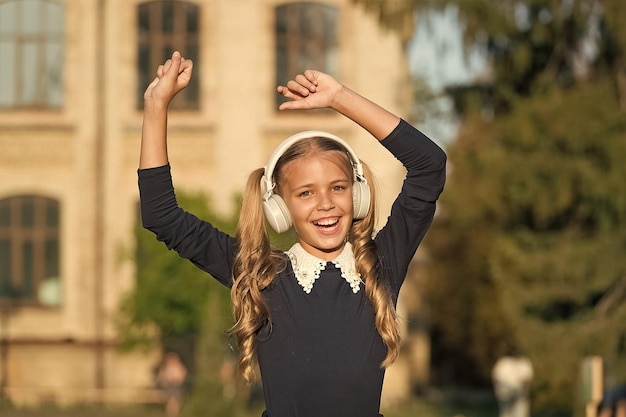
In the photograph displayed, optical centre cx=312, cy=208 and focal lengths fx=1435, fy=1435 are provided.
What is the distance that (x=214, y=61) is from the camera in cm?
3006

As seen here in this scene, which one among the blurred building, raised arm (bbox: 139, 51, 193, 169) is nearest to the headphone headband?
raised arm (bbox: 139, 51, 193, 169)

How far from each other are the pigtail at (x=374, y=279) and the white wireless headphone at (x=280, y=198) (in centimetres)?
6

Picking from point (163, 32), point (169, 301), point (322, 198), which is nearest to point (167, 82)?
point (322, 198)

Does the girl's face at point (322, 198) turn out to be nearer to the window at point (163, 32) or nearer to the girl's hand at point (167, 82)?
the girl's hand at point (167, 82)

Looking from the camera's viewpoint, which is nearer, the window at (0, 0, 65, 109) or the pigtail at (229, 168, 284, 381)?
the pigtail at (229, 168, 284, 381)

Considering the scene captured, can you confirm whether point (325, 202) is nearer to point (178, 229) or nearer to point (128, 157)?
point (178, 229)

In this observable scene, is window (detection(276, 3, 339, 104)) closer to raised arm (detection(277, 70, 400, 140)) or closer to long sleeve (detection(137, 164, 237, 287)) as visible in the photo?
long sleeve (detection(137, 164, 237, 287))

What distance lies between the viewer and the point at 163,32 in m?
29.7

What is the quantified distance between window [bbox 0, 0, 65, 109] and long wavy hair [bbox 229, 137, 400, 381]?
26.3 metres

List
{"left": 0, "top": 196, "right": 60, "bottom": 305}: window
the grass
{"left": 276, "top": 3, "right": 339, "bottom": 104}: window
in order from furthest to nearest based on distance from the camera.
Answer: {"left": 276, "top": 3, "right": 339, "bottom": 104}: window, {"left": 0, "top": 196, "right": 60, "bottom": 305}: window, the grass

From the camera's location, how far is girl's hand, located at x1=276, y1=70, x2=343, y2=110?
3748mm

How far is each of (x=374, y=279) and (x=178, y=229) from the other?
55cm

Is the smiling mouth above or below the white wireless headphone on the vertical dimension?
below

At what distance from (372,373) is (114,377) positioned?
2633 centimetres
